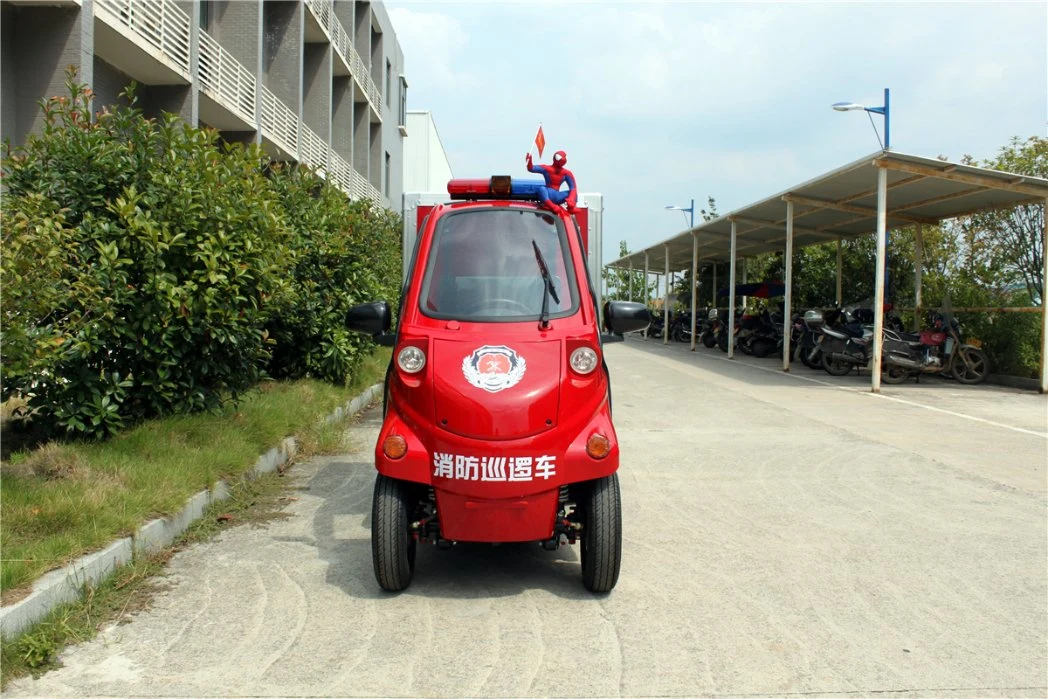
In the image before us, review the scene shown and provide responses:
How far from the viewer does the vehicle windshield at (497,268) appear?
4715 mm

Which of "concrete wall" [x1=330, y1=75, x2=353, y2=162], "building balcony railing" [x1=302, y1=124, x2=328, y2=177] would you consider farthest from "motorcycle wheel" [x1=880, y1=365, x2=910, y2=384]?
"concrete wall" [x1=330, y1=75, x2=353, y2=162]

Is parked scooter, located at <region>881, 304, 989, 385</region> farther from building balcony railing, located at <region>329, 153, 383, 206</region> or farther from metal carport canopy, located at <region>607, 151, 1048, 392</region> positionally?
building balcony railing, located at <region>329, 153, 383, 206</region>

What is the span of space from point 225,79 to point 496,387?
51.8ft

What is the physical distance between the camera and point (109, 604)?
4.13 m

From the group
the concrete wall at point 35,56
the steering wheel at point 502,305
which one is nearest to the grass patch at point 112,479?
the steering wheel at point 502,305

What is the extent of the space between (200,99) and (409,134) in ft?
111

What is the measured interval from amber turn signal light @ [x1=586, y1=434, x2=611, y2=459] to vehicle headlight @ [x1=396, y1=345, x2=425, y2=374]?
92cm

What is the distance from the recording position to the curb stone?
11.8 feet

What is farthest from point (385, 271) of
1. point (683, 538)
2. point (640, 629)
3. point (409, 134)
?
point (409, 134)

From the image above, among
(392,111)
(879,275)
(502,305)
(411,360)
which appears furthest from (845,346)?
(392,111)

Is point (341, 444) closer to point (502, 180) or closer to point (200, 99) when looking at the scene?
point (502, 180)

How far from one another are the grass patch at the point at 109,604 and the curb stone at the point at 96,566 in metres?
0.04

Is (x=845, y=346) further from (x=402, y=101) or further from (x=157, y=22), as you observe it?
(x=402, y=101)

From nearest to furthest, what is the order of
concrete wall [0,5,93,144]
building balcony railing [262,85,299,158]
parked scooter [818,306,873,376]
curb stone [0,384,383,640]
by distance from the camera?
curb stone [0,384,383,640] → concrete wall [0,5,93,144] → parked scooter [818,306,873,376] → building balcony railing [262,85,299,158]
